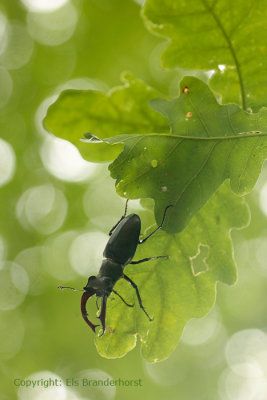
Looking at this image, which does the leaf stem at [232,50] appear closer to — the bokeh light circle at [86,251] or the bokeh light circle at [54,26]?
the bokeh light circle at [54,26]

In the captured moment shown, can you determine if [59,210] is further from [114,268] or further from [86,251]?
[114,268]

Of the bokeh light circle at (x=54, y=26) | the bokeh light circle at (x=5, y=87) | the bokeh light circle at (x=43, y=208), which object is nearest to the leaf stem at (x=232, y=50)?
the bokeh light circle at (x=54, y=26)

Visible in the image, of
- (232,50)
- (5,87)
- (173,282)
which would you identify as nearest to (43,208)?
(5,87)

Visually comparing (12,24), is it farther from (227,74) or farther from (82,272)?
A: (227,74)

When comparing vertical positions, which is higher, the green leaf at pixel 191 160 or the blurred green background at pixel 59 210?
the blurred green background at pixel 59 210

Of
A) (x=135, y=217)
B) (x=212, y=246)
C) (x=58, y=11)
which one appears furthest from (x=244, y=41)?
(x=58, y=11)

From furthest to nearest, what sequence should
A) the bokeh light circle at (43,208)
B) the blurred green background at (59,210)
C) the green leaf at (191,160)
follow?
the bokeh light circle at (43,208), the blurred green background at (59,210), the green leaf at (191,160)
